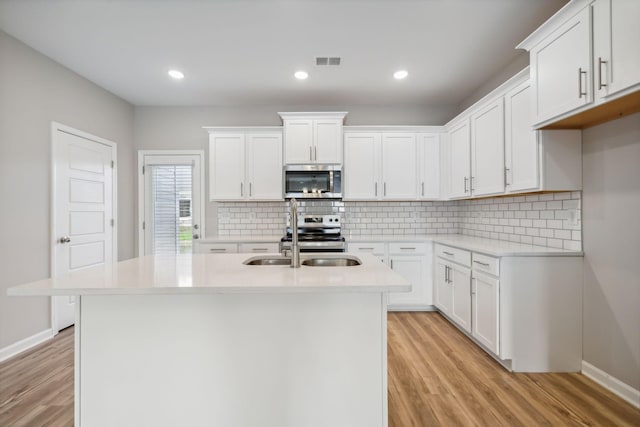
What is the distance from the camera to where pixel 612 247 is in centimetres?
212

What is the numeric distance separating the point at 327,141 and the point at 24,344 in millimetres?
3634

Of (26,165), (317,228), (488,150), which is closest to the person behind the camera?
(26,165)

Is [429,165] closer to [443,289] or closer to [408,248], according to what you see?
[408,248]

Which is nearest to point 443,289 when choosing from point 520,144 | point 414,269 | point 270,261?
point 414,269

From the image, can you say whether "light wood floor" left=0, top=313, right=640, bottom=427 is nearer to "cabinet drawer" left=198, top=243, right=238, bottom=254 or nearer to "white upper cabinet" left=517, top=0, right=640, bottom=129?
"cabinet drawer" left=198, top=243, right=238, bottom=254

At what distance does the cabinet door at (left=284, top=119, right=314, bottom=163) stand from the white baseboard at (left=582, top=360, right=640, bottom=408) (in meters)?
3.23

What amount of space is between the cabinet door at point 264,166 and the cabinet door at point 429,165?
183 cm

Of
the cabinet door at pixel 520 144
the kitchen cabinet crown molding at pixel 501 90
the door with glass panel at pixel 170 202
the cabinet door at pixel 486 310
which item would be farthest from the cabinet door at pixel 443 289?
the door with glass panel at pixel 170 202

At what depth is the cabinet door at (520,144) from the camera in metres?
2.42

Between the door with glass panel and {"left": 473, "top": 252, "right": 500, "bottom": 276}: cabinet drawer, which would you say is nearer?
{"left": 473, "top": 252, "right": 500, "bottom": 276}: cabinet drawer

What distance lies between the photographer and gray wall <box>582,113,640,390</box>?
1986 mm

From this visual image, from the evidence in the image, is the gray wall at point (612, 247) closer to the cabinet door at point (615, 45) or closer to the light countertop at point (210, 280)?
the cabinet door at point (615, 45)

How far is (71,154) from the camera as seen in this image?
339cm

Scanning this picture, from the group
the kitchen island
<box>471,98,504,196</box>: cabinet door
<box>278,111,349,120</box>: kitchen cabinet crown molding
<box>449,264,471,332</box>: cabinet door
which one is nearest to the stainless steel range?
<box>278,111,349,120</box>: kitchen cabinet crown molding
